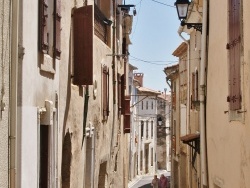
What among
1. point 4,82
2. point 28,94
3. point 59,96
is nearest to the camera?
point 4,82

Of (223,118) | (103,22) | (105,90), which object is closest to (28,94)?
(223,118)

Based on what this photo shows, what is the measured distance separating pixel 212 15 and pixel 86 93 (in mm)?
3474

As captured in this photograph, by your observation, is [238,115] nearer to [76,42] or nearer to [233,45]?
[233,45]

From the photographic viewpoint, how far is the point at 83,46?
468 inches

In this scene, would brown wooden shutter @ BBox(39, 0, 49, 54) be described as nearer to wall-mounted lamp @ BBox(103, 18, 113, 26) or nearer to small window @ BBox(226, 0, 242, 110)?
small window @ BBox(226, 0, 242, 110)

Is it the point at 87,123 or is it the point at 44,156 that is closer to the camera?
the point at 44,156

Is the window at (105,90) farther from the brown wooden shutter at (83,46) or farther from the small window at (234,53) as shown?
the small window at (234,53)

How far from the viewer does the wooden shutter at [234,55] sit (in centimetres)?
862

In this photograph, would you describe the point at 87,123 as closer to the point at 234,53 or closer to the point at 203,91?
the point at 203,91

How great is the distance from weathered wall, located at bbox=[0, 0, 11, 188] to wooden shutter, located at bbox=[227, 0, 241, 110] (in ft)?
11.4

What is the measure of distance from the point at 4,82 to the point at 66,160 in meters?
5.17

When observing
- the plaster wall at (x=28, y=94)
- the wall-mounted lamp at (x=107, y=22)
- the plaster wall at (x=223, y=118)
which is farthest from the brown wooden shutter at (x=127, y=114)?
the plaster wall at (x=28, y=94)

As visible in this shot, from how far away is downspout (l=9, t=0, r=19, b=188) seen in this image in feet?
22.2

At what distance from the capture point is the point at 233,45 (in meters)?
9.04
